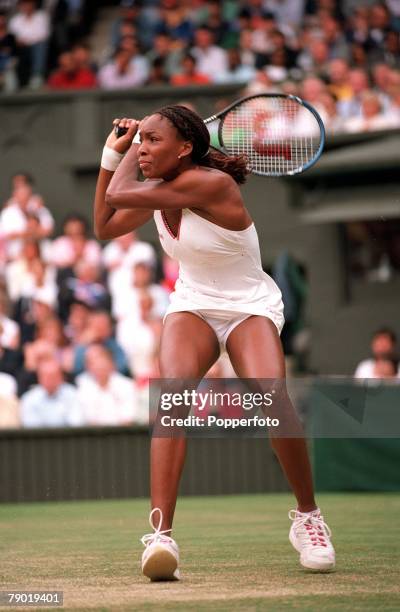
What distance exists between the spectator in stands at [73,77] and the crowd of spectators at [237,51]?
12 mm

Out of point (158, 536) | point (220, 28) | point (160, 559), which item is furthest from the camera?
point (220, 28)

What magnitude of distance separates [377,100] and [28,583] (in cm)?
904

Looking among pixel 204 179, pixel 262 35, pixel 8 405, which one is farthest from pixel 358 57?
pixel 204 179

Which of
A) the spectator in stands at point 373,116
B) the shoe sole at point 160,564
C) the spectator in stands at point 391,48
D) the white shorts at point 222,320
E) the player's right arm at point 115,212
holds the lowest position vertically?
the shoe sole at point 160,564

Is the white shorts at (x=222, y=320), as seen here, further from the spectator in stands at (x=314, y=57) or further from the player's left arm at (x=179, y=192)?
the spectator in stands at (x=314, y=57)

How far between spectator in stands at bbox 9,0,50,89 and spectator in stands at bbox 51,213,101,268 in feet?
12.1

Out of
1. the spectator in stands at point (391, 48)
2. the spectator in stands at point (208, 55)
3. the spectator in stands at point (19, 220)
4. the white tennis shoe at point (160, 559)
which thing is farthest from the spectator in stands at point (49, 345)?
the white tennis shoe at point (160, 559)

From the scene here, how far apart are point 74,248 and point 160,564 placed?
8416 mm

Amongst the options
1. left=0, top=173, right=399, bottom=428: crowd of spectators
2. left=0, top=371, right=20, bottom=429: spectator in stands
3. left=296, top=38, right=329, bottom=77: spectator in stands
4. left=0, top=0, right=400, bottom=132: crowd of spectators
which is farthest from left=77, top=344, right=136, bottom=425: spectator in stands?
left=296, top=38, right=329, bottom=77: spectator in stands

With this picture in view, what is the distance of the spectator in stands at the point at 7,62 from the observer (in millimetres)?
16469

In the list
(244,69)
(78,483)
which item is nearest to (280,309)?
(78,483)

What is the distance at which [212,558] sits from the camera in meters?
5.98

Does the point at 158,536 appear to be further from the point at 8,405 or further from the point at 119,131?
the point at 8,405

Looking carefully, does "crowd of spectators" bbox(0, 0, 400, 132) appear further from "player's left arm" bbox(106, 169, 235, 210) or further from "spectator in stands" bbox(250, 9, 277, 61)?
"player's left arm" bbox(106, 169, 235, 210)
